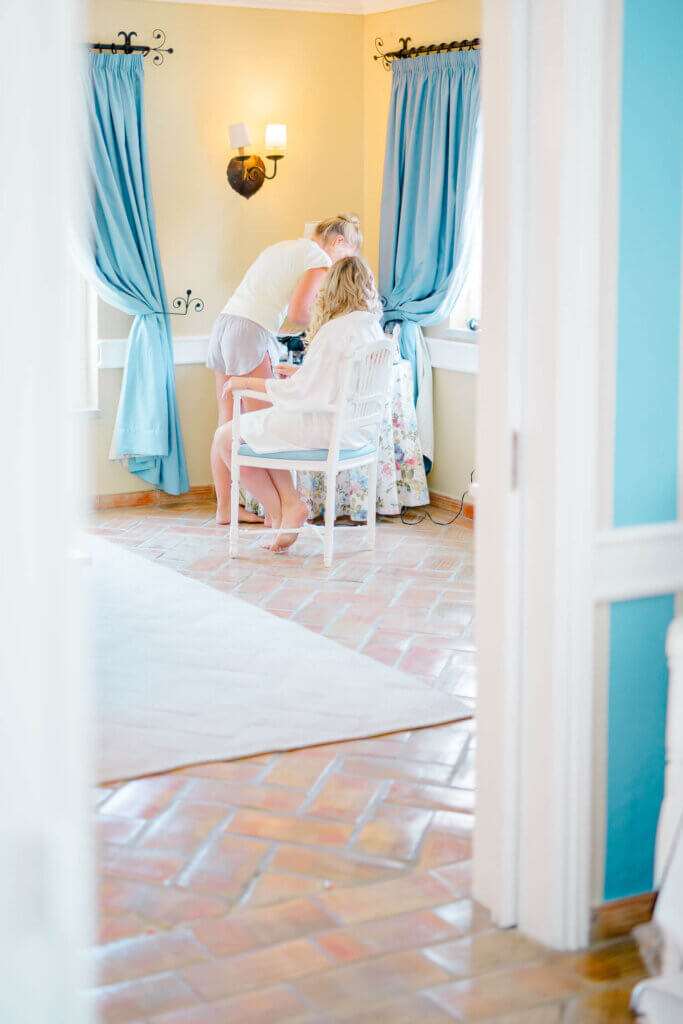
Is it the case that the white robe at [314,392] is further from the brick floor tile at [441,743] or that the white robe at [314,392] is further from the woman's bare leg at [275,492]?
the brick floor tile at [441,743]

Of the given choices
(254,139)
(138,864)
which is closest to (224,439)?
(254,139)

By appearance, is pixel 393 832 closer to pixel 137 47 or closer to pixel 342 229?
pixel 342 229

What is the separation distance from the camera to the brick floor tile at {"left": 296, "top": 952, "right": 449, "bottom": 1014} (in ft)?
6.84

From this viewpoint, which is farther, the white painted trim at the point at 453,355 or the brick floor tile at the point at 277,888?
the white painted trim at the point at 453,355

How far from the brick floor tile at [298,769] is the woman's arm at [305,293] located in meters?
3.05

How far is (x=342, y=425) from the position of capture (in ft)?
17.0

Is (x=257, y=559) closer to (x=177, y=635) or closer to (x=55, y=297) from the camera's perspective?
(x=177, y=635)

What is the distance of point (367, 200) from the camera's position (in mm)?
6797

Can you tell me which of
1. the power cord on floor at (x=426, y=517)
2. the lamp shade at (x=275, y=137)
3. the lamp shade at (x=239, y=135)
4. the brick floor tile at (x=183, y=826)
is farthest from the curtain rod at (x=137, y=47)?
the brick floor tile at (x=183, y=826)

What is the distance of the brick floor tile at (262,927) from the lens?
7.41 ft

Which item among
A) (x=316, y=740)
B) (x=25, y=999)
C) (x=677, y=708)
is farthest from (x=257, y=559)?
(x=25, y=999)

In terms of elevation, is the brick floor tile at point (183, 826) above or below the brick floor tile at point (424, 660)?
below

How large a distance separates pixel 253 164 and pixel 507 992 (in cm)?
523

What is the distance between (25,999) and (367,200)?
5979 millimetres
